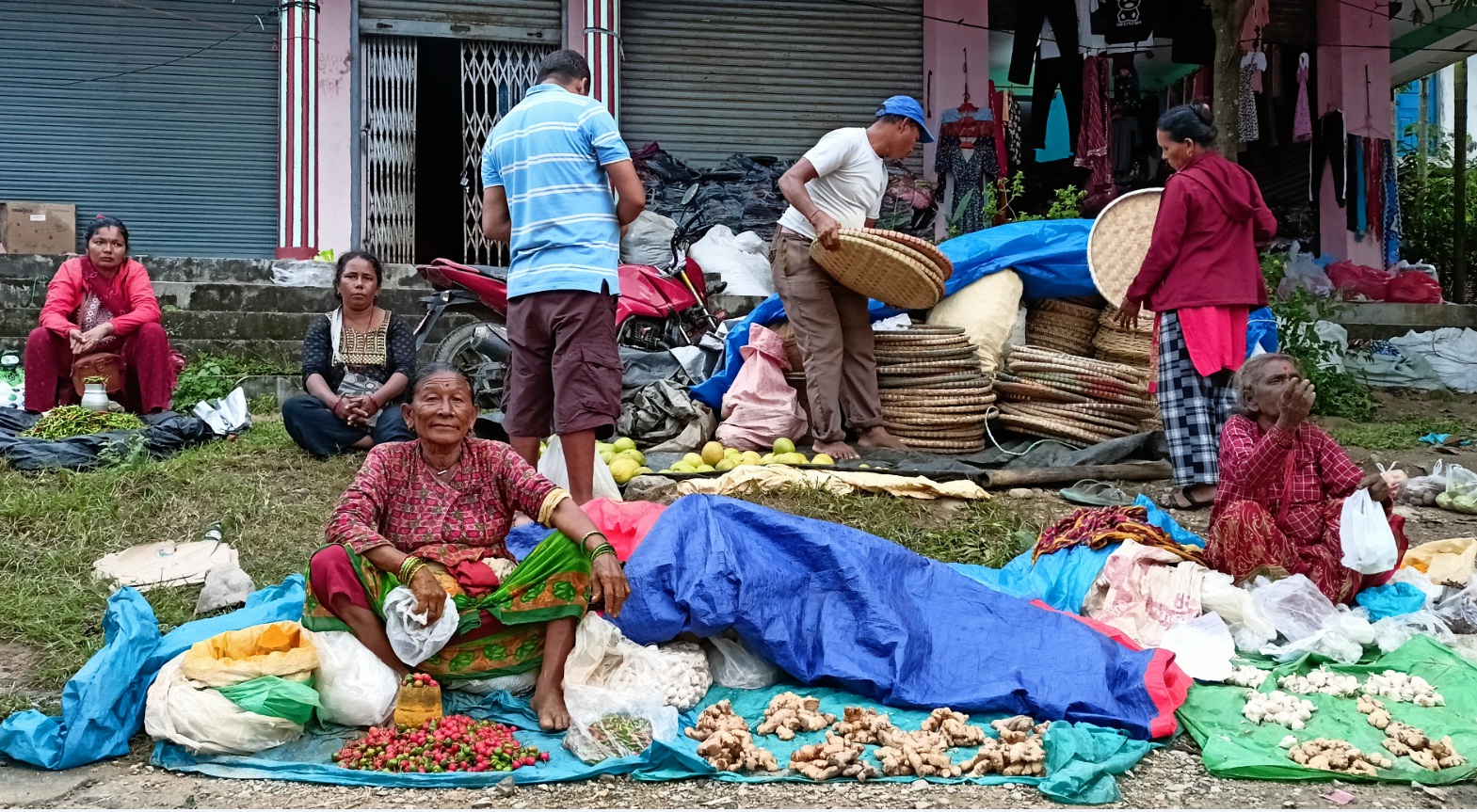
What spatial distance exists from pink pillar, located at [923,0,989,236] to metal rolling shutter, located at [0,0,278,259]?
5.32 m

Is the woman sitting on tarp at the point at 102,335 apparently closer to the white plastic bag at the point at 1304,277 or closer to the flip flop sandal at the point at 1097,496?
the flip flop sandal at the point at 1097,496

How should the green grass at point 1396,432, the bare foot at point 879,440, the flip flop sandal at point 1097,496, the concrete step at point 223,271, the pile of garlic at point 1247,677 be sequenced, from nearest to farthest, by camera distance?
the pile of garlic at point 1247,677 → the flip flop sandal at point 1097,496 → the bare foot at point 879,440 → the green grass at point 1396,432 → the concrete step at point 223,271

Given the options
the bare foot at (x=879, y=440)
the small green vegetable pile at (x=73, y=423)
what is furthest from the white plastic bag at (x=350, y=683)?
the bare foot at (x=879, y=440)

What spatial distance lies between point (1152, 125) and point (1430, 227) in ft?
12.4

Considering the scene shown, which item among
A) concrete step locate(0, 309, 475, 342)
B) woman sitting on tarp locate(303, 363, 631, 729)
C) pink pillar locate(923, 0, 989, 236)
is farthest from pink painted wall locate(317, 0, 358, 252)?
woman sitting on tarp locate(303, 363, 631, 729)

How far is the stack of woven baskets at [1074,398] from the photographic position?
20.0 feet

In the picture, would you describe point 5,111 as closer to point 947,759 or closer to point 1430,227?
point 947,759

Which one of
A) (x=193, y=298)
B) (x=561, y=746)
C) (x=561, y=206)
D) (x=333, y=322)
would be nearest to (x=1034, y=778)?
(x=561, y=746)

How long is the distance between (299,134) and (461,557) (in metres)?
7.41

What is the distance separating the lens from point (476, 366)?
273 inches

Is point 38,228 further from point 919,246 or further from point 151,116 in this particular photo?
point 919,246

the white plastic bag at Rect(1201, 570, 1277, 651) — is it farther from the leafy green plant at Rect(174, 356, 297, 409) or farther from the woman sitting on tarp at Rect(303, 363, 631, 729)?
the leafy green plant at Rect(174, 356, 297, 409)

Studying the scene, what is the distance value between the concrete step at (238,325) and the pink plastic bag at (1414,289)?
24.7ft

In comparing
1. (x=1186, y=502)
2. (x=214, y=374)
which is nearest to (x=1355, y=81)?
(x=1186, y=502)
